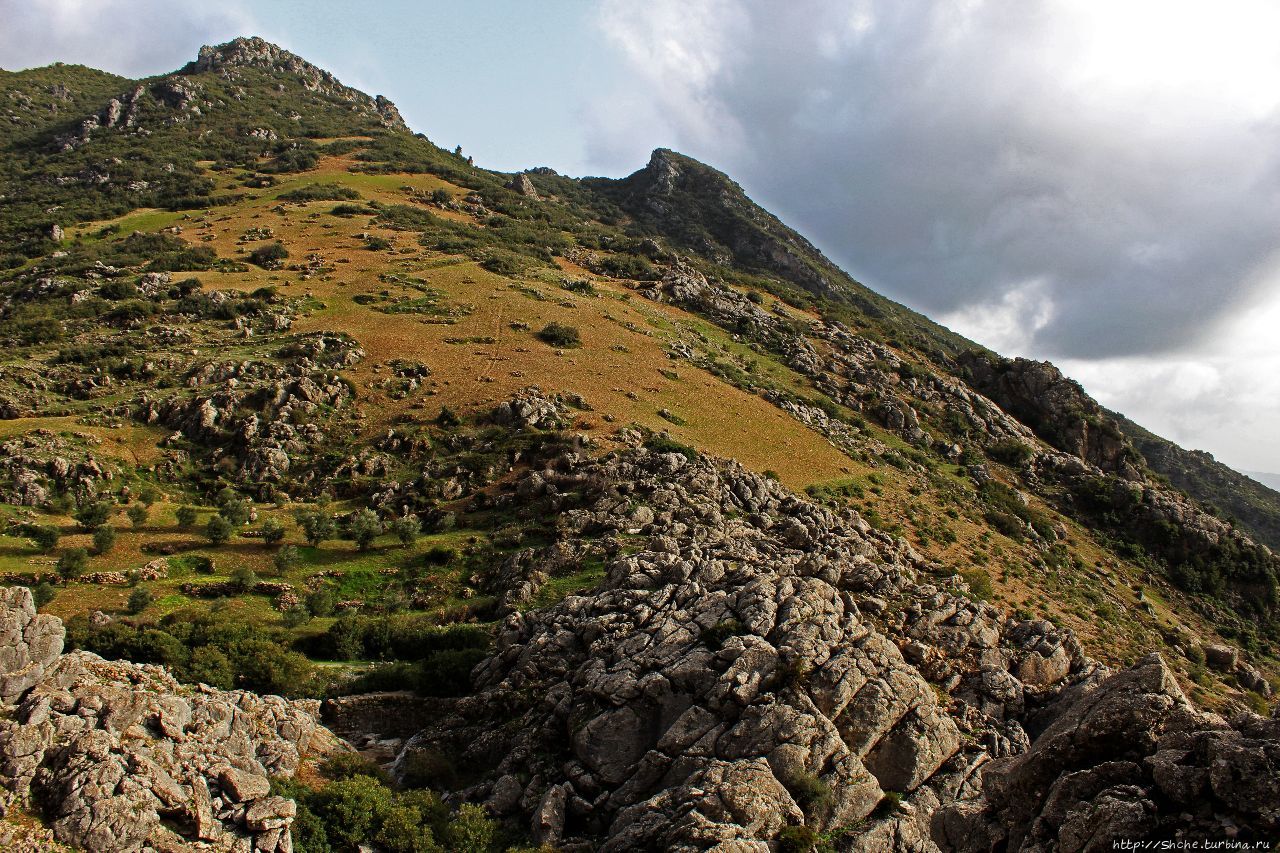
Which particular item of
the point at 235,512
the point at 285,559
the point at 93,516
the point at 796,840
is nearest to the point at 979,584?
the point at 796,840

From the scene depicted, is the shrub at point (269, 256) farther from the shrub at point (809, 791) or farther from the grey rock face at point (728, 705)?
the shrub at point (809, 791)

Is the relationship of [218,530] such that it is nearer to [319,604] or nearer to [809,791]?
[319,604]

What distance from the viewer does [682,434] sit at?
44719mm

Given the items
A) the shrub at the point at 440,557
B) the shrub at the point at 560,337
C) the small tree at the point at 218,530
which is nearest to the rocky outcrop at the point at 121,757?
the shrub at the point at 440,557

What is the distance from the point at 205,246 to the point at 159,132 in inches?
2312

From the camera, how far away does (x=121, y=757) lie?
1280 centimetres

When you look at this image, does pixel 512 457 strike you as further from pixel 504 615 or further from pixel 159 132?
pixel 159 132

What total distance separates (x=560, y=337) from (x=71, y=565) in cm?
3759

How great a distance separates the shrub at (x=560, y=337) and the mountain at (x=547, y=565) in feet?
1.69

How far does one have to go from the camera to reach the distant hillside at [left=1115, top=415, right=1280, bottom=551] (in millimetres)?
94375

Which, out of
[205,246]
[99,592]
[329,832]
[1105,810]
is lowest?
[99,592]

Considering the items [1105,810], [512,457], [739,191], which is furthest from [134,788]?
[739,191]

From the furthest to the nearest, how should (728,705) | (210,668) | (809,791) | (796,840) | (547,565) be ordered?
1. (547,565)
2. (210,668)
3. (728,705)
4. (809,791)
5. (796,840)

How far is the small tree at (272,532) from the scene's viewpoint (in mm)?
32062
